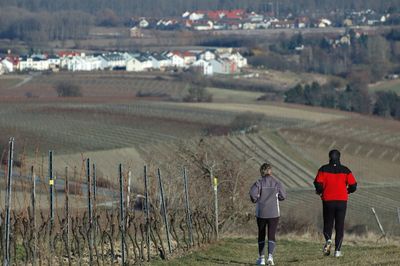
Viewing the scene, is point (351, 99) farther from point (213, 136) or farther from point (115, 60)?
point (115, 60)

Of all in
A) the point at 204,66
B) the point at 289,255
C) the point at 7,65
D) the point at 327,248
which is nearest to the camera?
the point at 327,248

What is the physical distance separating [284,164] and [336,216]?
26.9 m

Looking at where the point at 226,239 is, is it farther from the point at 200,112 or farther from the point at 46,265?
the point at 200,112

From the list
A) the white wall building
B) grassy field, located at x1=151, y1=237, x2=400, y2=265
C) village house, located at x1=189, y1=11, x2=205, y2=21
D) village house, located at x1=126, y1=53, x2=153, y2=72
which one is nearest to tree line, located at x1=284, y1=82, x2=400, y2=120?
the white wall building

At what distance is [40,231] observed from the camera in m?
13.2

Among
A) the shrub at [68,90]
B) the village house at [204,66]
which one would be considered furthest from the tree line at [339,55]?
the shrub at [68,90]

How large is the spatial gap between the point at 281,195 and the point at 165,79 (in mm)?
63992

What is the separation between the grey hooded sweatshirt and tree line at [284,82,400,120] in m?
43.9

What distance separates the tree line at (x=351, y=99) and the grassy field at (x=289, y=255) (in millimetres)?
40862

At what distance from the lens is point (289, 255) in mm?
15328

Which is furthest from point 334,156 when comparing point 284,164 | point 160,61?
point 160,61

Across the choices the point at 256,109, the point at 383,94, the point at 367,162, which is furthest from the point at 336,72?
the point at 367,162

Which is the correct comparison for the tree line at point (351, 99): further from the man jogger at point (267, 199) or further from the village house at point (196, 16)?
the village house at point (196, 16)

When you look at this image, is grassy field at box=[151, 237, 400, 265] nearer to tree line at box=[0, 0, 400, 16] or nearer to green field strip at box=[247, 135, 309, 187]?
green field strip at box=[247, 135, 309, 187]
